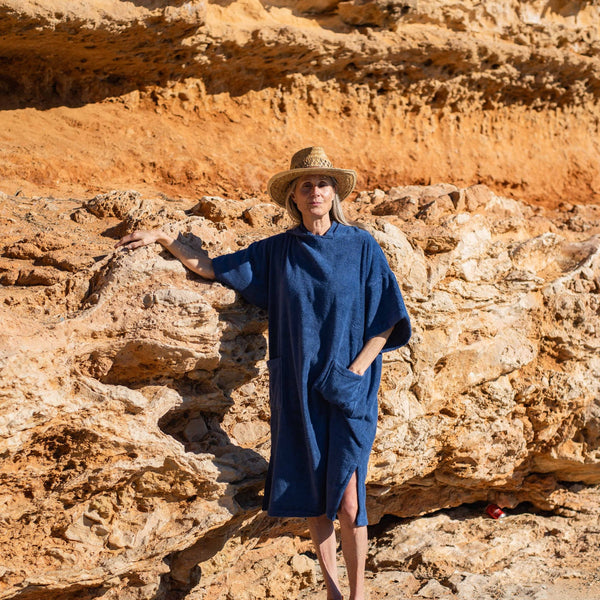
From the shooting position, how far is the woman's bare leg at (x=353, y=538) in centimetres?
305

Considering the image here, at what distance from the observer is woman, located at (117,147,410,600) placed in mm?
3010

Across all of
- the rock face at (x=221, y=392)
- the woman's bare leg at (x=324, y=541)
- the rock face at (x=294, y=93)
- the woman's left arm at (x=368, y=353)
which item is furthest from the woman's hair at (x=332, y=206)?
the rock face at (x=294, y=93)

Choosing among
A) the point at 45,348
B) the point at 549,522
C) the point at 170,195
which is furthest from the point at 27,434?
the point at 549,522

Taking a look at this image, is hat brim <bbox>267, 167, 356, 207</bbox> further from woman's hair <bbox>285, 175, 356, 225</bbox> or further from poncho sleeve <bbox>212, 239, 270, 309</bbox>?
poncho sleeve <bbox>212, 239, 270, 309</bbox>

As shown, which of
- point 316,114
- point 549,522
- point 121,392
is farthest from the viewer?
point 316,114

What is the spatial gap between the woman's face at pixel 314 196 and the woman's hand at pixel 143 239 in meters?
0.57

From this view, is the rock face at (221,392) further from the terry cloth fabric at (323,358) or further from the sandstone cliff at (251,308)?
the terry cloth fabric at (323,358)

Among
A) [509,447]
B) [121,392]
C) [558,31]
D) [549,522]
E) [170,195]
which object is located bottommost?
[549,522]

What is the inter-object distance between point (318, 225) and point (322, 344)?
19.8 inches

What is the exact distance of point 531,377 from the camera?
418 cm

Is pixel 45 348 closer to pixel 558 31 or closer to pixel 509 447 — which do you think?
pixel 509 447

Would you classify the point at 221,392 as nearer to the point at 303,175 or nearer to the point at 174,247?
the point at 174,247

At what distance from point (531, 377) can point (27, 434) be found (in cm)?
266

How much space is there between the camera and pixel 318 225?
3.16m
